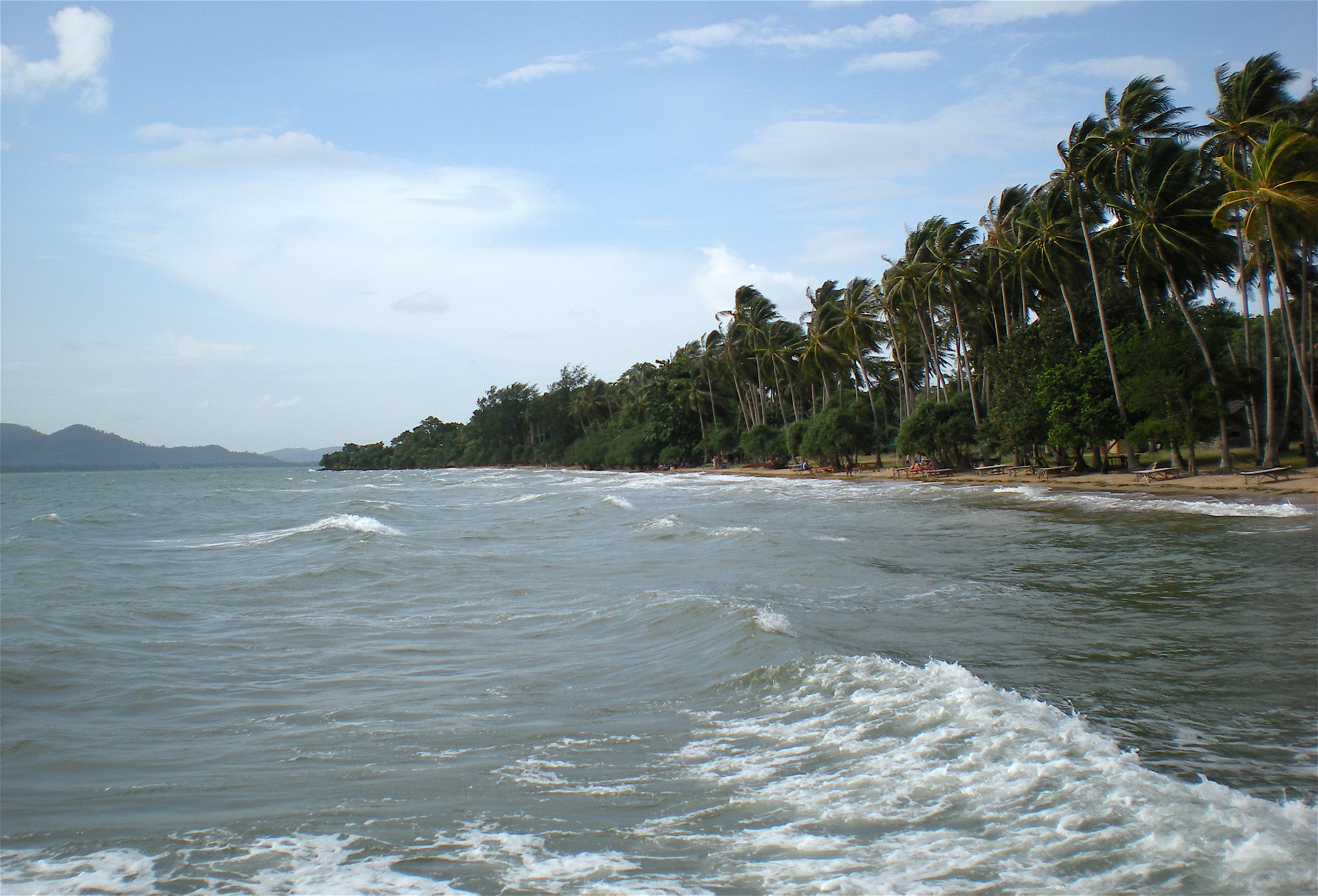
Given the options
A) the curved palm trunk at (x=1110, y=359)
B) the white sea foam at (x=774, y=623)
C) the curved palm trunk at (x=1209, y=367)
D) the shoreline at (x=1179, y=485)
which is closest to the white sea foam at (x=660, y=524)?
the white sea foam at (x=774, y=623)

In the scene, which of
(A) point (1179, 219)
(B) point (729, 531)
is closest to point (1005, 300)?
(A) point (1179, 219)

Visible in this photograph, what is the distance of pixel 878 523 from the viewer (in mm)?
21766

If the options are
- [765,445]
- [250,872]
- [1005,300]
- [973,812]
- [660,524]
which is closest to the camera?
[250,872]

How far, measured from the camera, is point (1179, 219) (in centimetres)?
2864

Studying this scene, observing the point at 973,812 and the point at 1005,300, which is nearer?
the point at 973,812

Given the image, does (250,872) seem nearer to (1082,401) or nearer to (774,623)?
(774,623)

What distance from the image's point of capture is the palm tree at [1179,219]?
91.8ft

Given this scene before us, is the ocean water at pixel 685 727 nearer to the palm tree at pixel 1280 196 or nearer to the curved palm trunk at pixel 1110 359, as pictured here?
the palm tree at pixel 1280 196

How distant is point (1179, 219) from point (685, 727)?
3016 centimetres

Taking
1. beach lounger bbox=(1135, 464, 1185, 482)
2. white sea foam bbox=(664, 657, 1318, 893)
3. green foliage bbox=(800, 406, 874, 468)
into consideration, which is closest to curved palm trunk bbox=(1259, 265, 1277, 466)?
beach lounger bbox=(1135, 464, 1185, 482)

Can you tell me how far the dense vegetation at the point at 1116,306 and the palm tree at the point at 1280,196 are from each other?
72mm

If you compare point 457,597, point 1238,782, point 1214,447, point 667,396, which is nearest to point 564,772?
point 1238,782

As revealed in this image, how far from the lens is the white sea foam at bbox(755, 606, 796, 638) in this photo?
9.07m

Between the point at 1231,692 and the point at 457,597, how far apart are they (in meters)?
10.0
